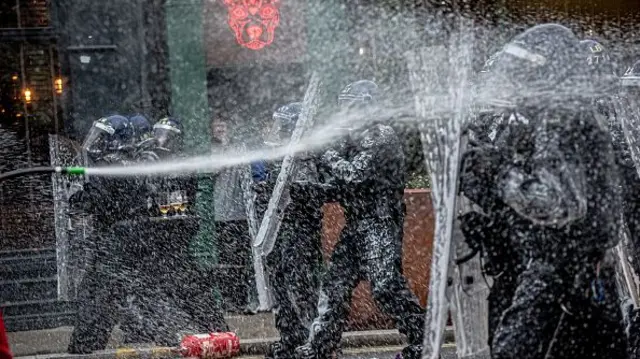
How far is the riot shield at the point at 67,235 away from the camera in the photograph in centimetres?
1014

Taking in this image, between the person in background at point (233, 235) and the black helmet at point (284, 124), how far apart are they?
1.08m

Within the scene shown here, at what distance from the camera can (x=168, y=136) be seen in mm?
10266

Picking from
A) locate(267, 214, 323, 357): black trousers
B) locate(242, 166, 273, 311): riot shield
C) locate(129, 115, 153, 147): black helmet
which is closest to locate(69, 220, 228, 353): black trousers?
locate(242, 166, 273, 311): riot shield

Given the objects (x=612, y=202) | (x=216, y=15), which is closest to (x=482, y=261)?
(x=612, y=202)

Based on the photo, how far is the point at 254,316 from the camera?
10.9 meters

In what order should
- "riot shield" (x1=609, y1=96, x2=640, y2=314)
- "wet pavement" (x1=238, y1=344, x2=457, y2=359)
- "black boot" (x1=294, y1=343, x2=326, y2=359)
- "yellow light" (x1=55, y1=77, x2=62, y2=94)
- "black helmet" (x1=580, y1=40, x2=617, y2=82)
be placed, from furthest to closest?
1. "yellow light" (x1=55, y1=77, x2=62, y2=94)
2. "wet pavement" (x1=238, y1=344, x2=457, y2=359)
3. "black boot" (x1=294, y1=343, x2=326, y2=359)
4. "riot shield" (x1=609, y1=96, x2=640, y2=314)
5. "black helmet" (x1=580, y1=40, x2=617, y2=82)

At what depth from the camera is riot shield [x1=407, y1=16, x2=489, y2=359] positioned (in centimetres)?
570

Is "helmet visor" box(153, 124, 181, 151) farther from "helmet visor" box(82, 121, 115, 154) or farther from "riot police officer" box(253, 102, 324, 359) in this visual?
"riot police officer" box(253, 102, 324, 359)

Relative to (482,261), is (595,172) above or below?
above

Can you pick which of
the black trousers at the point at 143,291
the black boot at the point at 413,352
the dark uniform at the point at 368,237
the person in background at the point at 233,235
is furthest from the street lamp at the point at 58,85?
the black boot at the point at 413,352

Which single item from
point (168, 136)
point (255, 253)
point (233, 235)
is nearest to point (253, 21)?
point (233, 235)

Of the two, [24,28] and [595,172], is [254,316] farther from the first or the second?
[595,172]

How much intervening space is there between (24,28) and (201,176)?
3034 millimetres

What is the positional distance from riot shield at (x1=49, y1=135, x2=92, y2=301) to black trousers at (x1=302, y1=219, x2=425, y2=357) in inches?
101
